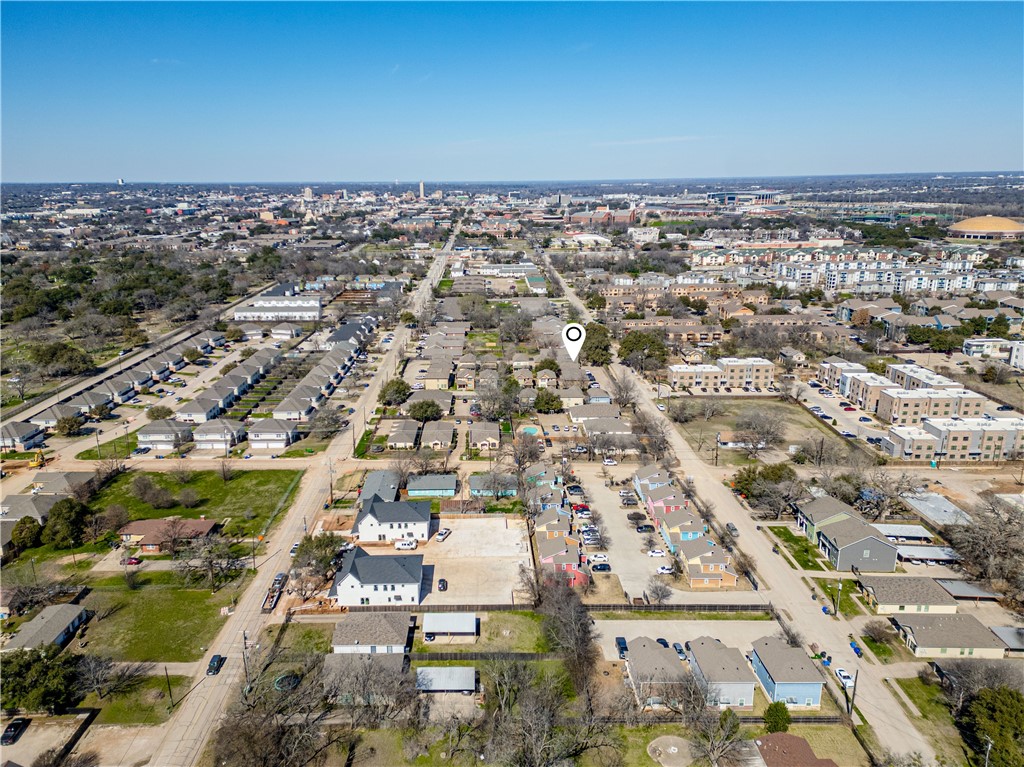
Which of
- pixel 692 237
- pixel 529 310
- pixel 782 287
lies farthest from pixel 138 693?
pixel 692 237

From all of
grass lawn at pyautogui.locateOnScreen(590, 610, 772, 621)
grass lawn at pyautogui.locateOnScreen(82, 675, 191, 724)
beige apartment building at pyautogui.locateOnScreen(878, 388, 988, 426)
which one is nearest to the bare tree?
grass lawn at pyautogui.locateOnScreen(590, 610, 772, 621)

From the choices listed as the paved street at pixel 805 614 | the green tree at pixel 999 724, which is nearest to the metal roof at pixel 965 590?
the paved street at pixel 805 614

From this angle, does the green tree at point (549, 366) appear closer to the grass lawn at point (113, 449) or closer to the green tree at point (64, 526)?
the grass lawn at point (113, 449)

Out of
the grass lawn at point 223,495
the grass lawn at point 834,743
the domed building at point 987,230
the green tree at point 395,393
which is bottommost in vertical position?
the grass lawn at point 834,743

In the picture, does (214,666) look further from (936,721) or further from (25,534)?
(936,721)

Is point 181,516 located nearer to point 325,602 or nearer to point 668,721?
point 325,602

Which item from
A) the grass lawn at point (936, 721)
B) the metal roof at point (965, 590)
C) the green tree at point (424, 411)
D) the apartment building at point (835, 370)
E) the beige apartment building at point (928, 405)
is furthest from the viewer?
the apartment building at point (835, 370)

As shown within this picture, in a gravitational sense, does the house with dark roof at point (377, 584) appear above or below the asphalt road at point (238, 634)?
above
